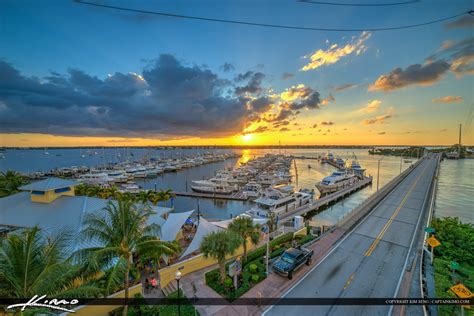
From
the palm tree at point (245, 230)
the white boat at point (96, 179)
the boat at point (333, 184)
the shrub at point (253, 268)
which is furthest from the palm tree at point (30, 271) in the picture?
the white boat at point (96, 179)

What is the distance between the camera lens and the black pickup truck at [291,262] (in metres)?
12.6

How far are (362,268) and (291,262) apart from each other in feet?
17.8

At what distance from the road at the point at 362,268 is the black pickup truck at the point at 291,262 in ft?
2.63

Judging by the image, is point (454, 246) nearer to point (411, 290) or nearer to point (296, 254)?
point (411, 290)

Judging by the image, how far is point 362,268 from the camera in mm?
13570

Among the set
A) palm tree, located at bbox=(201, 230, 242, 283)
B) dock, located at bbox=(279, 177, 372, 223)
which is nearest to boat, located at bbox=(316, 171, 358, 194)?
dock, located at bbox=(279, 177, 372, 223)

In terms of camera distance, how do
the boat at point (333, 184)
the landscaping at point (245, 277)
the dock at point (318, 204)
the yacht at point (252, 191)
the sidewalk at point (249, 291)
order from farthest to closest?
the boat at point (333, 184) → the yacht at point (252, 191) → the dock at point (318, 204) → the landscaping at point (245, 277) → the sidewalk at point (249, 291)

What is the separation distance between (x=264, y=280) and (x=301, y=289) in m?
2.41

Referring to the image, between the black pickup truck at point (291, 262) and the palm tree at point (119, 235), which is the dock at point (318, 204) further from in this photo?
the palm tree at point (119, 235)

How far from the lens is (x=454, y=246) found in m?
16.8

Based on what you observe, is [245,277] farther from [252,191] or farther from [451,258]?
[252,191]

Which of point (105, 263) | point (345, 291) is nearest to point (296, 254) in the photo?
point (345, 291)

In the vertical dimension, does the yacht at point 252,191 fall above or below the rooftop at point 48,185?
below

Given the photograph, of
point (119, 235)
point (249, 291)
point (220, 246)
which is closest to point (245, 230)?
point (220, 246)
